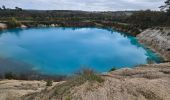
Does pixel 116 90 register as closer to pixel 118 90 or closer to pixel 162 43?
pixel 118 90

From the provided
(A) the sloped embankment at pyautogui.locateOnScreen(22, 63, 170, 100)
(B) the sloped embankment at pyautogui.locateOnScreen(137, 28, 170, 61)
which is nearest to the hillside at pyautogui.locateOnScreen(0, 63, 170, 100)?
(A) the sloped embankment at pyautogui.locateOnScreen(22, 63, 170, 100)

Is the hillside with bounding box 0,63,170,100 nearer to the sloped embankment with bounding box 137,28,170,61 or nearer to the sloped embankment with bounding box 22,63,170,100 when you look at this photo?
the sloped embankment with bounding box 22,63,170,100

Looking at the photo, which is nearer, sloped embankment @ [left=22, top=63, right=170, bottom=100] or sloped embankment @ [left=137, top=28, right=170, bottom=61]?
sloped embankment @ [left=22, top=63, right=170, bottom=100]

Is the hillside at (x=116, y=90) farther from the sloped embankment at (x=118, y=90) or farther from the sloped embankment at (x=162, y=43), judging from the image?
the sloped embankment at (x=162, y=43)

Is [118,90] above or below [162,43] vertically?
→ above

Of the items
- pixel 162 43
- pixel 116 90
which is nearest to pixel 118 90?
pixel 116 90

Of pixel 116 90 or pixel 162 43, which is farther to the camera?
pixel 162 43

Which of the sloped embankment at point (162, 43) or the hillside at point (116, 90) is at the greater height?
the hillside at point (116, 90)

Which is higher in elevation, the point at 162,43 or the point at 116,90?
the point at 116,90

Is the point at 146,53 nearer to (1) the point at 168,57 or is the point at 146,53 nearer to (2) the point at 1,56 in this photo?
(1) the point at 168,57

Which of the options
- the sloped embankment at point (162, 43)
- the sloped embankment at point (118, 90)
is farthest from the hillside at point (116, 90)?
the sloped embankment at point (162, 43)

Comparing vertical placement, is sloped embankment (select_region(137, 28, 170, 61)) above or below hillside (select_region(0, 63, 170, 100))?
below
